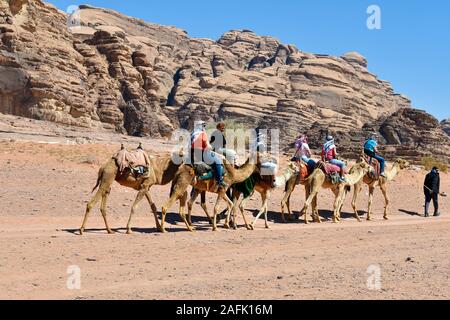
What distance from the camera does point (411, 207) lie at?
2466 cm

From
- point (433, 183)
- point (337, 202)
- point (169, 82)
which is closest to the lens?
point (337, 202)

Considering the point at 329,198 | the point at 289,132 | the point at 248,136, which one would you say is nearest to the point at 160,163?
the point at 329,198

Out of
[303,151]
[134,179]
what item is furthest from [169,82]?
[134,179]

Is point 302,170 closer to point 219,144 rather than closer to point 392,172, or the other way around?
point 219,144

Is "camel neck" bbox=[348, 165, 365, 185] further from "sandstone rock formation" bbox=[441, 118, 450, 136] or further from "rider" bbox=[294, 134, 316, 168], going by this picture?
"sandstone rock formation" bbox=[441, 118, 450, 136]

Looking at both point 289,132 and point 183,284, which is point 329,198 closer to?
point 183,284

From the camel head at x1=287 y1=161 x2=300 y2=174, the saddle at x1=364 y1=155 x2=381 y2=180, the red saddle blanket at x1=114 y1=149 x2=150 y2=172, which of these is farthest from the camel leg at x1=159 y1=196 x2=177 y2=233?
the saddle at x1=364 y1=155 x2=381 y2=180

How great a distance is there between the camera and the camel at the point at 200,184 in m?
13.6

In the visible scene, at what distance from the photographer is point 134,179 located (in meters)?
13.2

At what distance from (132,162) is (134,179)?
438mm

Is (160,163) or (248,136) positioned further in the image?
(248,136)

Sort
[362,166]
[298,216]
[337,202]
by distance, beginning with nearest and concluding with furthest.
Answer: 1. [337,202]
2. [298,216]
3. [362,166]

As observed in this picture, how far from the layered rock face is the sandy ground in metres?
36.9
